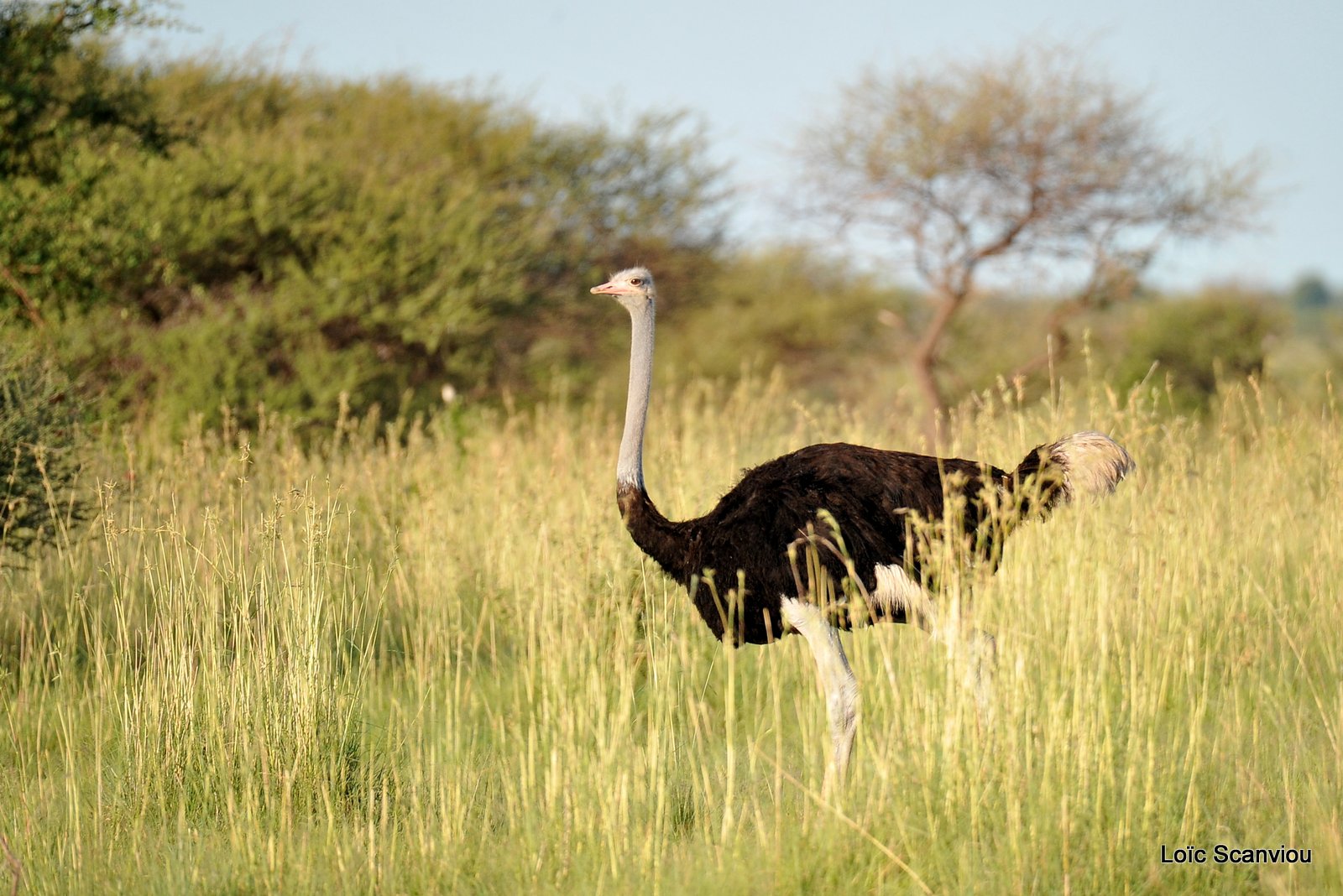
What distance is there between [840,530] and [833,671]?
0.38 m

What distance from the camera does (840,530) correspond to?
12.4ft

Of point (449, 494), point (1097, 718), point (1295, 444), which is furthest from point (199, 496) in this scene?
point (1295, 444)

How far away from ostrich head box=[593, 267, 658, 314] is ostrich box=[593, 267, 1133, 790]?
2.38ft

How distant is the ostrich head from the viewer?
4398 mm

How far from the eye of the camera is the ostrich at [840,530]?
12.3 feet

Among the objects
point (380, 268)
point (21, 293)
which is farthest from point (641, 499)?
point (380, 268)

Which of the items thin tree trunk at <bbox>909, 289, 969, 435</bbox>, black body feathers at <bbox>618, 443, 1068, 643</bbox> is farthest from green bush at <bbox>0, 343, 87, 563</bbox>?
thin tree trunk at <bbox>909, 289, 969, 435</bbox>

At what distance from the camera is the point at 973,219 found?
15070 mm

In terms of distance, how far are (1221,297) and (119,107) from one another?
522 inches

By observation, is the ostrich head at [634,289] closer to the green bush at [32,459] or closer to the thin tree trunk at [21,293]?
the green bush at [32,459]

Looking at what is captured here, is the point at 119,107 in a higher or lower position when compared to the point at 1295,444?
higher

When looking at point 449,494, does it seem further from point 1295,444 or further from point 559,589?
point 1295,444

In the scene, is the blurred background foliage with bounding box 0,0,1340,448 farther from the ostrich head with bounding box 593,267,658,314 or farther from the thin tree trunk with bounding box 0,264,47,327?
the ostrich head with bounding box 593,267,658,314

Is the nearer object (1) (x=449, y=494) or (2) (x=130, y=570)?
(2) (x=130, y=570)
